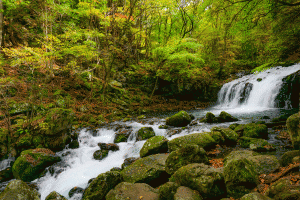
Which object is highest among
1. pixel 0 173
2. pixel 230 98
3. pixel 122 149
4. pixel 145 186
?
pixel 230 98

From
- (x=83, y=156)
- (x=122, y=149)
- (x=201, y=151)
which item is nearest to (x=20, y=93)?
(x=83, y=156)

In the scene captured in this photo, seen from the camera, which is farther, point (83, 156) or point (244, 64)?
point (244, 64)

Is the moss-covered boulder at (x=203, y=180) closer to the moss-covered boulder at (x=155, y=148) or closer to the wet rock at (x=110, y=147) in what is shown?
the moss-covered boulder at (x=155, y=148)

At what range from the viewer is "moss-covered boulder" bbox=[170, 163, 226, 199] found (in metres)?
2.82

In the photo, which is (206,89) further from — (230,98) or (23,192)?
(23,192)

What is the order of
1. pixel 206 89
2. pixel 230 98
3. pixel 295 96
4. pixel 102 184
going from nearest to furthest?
pixel 102 184 → pixel 295 96 → pixel 230 98 → pixel 206 89

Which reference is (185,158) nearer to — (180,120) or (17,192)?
(17,192)

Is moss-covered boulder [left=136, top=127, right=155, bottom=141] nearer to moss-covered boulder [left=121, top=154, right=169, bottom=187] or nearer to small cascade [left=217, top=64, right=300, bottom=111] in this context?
moss-covered boulder [left=121, top=154, right=169, bottom=187]

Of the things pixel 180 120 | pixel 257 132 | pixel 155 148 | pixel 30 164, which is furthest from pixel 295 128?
pixel 30 164

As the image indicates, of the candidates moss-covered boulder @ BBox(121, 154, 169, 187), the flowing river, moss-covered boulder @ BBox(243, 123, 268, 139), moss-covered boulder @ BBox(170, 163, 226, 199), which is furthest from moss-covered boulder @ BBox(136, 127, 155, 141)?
moss-covered boulder @ BBox(170, 163, 226, 199)

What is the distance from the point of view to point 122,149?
7.24 meters

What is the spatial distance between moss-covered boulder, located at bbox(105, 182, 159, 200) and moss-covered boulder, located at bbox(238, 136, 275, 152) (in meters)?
3.71

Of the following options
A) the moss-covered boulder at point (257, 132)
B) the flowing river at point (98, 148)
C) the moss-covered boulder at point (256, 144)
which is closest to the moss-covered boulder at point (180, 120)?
the flowing river at point (98, 148)

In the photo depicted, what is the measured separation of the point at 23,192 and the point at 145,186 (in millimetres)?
2996
